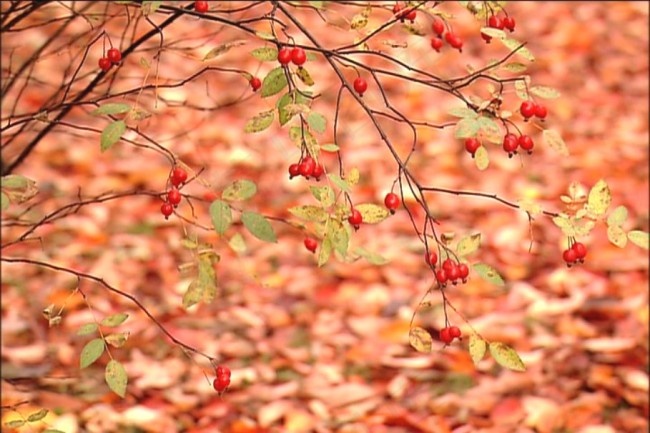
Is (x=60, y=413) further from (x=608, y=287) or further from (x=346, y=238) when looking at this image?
(x=608, y=287)

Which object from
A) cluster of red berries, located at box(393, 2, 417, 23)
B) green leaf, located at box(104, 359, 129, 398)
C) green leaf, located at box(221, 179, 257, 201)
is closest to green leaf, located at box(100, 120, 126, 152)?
green leaf, located at box(221, 179, 257, 201)

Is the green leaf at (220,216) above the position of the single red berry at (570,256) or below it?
above

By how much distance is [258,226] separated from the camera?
Result: 5.72ft

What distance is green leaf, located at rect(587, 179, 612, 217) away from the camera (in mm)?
1585

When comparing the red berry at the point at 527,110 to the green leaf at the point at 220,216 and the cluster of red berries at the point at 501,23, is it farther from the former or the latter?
the green leaf at the point at 220,216

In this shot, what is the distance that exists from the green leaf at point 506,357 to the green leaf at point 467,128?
0.35 m

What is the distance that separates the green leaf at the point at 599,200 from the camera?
1585mm

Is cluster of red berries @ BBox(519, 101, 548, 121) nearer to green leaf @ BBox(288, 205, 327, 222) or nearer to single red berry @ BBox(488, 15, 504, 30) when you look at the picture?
single red berry @ BBox(488, 15, 504, 30)

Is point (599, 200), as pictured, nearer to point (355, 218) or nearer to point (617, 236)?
point (617, 236)

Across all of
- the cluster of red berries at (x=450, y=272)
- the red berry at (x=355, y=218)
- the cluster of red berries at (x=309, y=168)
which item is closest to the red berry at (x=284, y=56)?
the cluster of red berries at (x=309, y=168)

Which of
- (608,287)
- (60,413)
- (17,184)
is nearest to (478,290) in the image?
(608,287)

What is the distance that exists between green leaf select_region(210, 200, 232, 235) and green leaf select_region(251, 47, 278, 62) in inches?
9.1

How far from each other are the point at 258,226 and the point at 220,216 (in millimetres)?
115

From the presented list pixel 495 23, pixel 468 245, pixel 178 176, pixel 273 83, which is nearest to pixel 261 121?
pixel 273 83
